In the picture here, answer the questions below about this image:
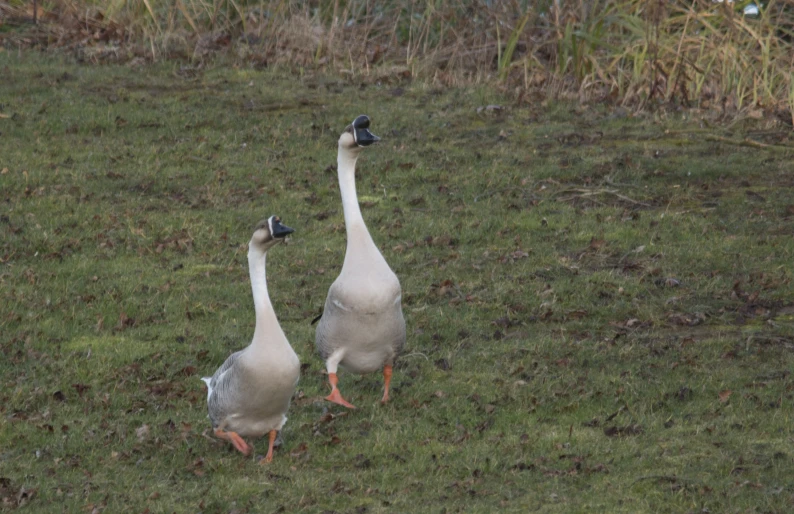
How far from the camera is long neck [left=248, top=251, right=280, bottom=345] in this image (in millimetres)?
6816

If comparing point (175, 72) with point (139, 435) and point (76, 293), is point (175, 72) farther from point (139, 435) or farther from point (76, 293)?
point (139, 435)

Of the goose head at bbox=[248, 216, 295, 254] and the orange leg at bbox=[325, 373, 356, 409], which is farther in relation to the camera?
the orange leg at bbox=[325, 373, 356, 409]

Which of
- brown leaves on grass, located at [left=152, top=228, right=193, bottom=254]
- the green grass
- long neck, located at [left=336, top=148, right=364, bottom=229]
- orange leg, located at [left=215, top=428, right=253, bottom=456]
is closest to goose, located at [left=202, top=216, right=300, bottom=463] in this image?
orange leg, located at [left=215, top=428, right=253, bottom=456]

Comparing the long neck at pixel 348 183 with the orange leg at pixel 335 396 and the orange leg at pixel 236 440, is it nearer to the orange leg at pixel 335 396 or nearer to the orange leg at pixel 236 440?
the orange leg at pixel 335 396

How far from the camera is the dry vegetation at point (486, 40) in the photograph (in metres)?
16.0

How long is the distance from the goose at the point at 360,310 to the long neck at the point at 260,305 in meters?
0.83

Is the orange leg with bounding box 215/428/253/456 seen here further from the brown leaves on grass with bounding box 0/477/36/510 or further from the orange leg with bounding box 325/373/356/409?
the brown leaves on grass with bounding box 0/477/36/510

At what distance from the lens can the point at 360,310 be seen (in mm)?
7695

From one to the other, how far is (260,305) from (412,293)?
Result: 12.0 feet

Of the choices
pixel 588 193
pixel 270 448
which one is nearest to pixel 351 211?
pixel 270 448

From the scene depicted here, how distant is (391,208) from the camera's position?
12914 mm

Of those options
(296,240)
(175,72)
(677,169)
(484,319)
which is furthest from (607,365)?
(175,72)

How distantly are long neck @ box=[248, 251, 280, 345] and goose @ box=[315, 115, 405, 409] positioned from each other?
0.83m

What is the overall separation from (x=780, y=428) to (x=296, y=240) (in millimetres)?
6068
